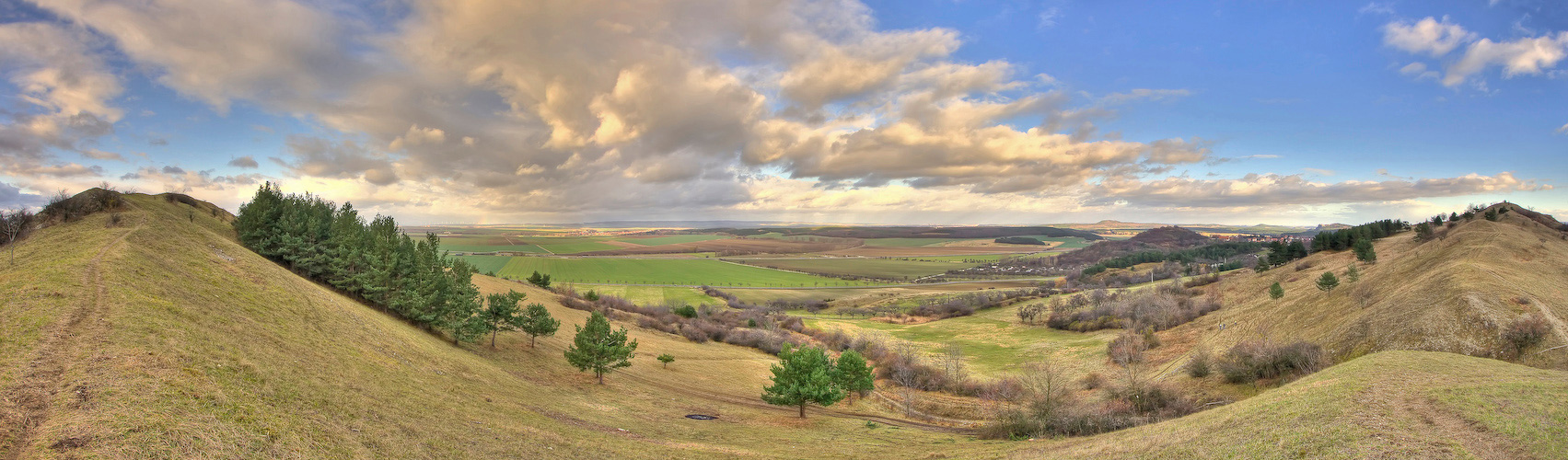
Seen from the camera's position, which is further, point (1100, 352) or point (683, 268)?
point (683, 268)

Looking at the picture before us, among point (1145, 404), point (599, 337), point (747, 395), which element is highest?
point (599, 337)

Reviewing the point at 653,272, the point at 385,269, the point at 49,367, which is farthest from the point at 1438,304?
the point at 653,272

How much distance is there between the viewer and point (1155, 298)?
76250mm

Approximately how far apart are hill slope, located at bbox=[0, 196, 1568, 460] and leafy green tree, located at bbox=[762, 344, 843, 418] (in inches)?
63.4

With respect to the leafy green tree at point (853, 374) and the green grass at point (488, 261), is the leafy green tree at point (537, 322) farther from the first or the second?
the green grass at point (488, 261)

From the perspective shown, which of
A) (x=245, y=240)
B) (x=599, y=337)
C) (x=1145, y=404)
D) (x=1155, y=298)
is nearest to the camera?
(x=1145, y=404)

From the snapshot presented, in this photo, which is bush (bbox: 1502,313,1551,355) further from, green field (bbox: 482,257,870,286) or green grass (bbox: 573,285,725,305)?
green field (bbox: 482,257,870,286)

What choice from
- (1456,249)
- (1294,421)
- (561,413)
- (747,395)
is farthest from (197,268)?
(1456,249)

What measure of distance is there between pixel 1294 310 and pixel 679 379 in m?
59.2

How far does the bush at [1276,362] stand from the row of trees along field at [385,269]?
5453 centimetres

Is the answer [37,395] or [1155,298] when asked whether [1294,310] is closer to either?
[1155,298]

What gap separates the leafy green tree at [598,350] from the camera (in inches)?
1633

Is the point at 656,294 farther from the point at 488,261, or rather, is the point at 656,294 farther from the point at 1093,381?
the point at 1093,381

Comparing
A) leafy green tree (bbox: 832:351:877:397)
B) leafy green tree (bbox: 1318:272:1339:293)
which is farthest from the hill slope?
leafy green tree (bbox: 1318:272:1339:293)
